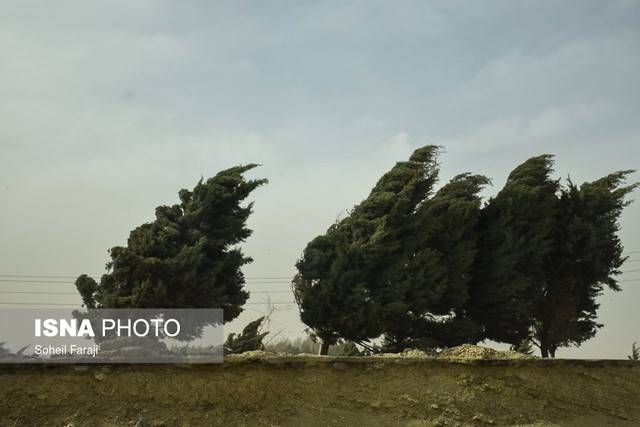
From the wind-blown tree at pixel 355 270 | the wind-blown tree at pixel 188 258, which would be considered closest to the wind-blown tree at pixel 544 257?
the wind-blown tree at pixel 355 270

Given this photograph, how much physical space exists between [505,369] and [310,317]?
30.6 ft

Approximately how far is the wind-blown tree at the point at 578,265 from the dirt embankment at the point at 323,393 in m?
12.8

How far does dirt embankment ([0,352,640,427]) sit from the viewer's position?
1005 centimetres

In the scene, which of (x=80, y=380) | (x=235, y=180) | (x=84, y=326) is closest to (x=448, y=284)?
(x=235, y=180)

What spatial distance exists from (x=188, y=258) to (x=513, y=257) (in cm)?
1175

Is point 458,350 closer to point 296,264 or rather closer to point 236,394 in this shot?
point 236,394

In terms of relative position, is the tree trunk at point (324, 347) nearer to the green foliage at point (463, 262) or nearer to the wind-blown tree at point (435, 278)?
the green foliage at point (463, 262)

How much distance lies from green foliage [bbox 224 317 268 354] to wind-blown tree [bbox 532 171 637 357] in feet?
38.4

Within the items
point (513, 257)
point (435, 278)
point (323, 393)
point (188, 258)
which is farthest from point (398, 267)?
point (323, 393)

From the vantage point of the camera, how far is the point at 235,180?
22.2 meters

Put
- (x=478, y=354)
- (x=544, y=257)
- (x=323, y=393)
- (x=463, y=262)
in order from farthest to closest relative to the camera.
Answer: (x=544, y=257)
(x=463, y=262)
(x=478, y=354)
(x=323, y=393)

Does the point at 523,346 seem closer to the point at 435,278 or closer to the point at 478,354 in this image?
the point at 435,278

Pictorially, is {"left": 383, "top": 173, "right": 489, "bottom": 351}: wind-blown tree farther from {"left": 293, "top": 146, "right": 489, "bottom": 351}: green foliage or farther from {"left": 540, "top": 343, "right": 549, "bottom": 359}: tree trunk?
{"left": 540, "top": 343, "right": 549, "bottom": 359}: tree trunk

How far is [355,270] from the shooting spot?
69.8 feet
